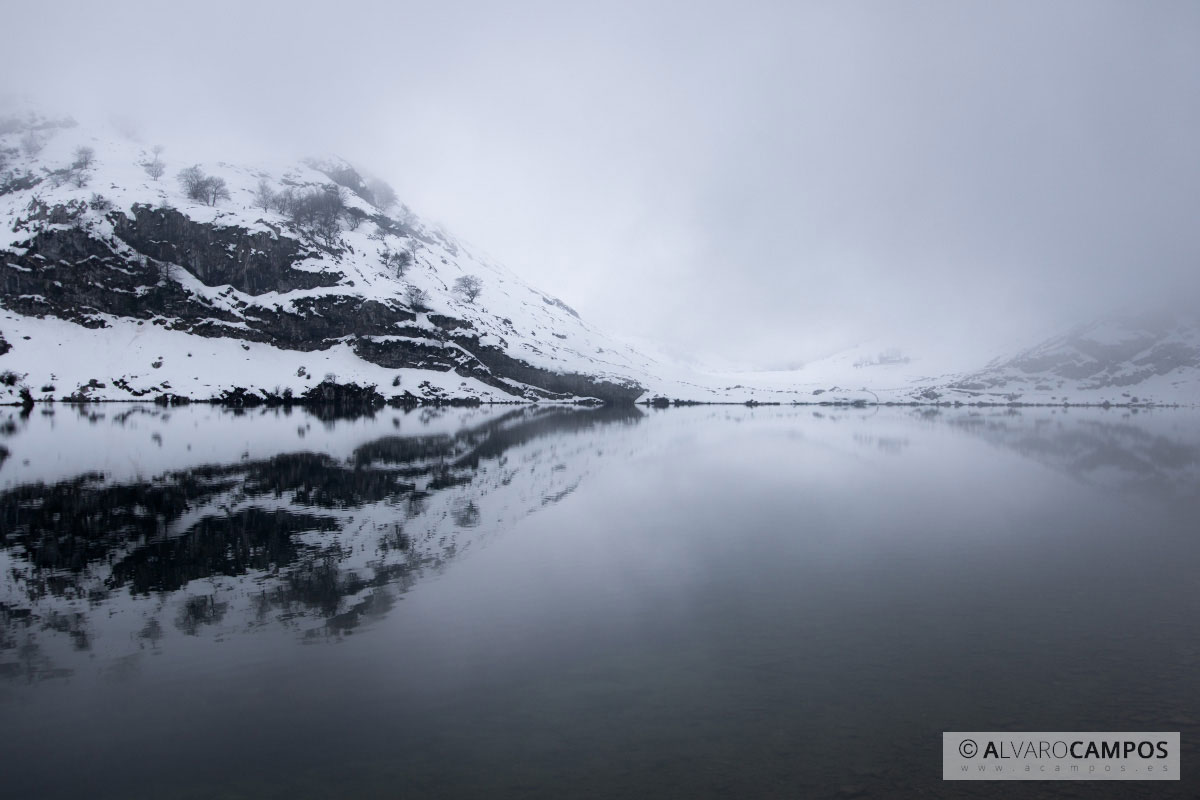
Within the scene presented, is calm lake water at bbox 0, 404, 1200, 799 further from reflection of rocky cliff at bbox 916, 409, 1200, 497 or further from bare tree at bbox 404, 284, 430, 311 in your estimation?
bare tree at bbox 404, 284, 430, 311

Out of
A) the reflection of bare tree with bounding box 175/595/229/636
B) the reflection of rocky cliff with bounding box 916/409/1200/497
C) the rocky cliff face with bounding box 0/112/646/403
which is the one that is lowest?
the reflection of bare tree with bounding box 175/595/229/636

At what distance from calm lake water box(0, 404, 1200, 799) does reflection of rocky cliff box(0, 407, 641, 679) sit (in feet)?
0.50

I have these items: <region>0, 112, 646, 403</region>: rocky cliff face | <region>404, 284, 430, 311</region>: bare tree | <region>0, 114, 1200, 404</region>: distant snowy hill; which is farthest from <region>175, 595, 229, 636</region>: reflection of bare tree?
<region>404, 284, 430, 311</region>: bare tree

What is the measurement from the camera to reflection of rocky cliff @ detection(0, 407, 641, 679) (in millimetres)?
16281

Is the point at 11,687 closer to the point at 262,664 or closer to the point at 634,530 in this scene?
the point at 262,664

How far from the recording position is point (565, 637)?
15.7m

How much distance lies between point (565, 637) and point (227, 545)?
47.1ft

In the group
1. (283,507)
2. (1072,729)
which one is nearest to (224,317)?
(283,507)

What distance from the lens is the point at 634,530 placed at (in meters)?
27.6

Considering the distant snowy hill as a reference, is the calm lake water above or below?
below

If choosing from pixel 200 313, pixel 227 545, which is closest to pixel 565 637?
pixel 227 545

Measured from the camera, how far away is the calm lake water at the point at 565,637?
1021 centimetres

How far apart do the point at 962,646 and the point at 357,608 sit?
14868mm

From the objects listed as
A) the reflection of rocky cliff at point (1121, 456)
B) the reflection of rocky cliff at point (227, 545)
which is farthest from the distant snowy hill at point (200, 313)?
the reflection of rocky cliff at point (1121, 456)
